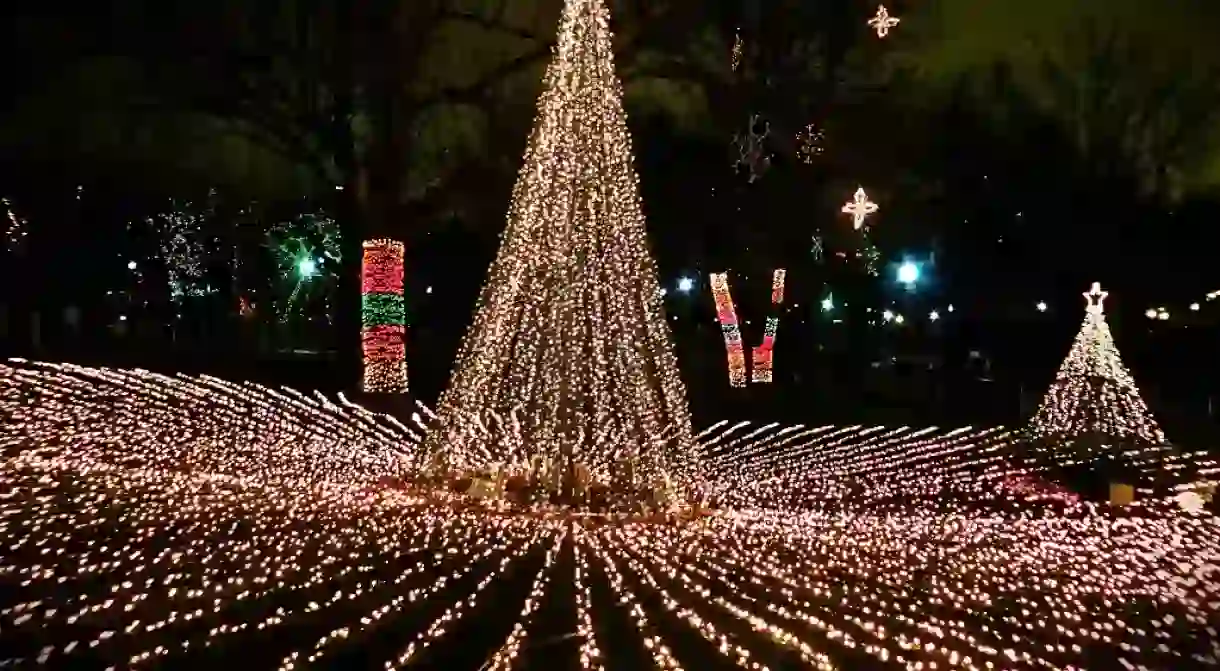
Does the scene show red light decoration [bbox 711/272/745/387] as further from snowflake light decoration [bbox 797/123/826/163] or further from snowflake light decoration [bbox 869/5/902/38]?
snowflake light decoration [bbox 869/5/902/38]

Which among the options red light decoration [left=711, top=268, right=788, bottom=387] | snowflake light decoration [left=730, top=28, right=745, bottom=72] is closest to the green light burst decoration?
red light decoration [left=711, top=268, right=788, bottom=387]

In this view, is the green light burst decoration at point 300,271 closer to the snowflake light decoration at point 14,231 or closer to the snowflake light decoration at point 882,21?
the snowflake light decoration at point 14,231

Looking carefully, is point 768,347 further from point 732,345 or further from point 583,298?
point 583,298

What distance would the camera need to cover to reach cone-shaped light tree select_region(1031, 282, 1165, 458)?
50.3 ft

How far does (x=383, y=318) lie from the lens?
18984 mm

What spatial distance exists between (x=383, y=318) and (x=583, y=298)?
30.9 feet

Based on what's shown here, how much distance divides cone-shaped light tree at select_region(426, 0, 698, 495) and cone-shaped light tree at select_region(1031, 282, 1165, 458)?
6.76 metres

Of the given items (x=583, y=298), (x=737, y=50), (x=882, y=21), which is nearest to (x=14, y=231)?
(x=737, y=50)

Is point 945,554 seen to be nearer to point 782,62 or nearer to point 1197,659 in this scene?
point 1197,659

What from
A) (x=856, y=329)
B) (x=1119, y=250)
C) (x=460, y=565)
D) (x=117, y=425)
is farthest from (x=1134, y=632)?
(x=1119, y=250)

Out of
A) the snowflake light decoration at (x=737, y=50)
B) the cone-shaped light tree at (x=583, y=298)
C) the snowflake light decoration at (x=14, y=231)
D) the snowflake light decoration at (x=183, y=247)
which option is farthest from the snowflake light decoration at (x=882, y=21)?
the snowflake light decoration at (x=183, y=247)

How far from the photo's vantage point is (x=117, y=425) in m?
14.8

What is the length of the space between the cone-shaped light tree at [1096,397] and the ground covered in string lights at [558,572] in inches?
94.3

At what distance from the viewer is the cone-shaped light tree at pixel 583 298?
9.97m
